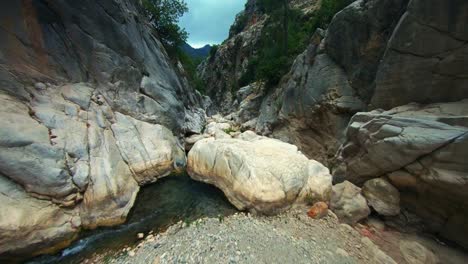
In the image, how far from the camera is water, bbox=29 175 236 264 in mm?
5969

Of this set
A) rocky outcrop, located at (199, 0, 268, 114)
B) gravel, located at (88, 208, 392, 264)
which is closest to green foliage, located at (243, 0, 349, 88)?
rocky outcrop, located at (199, 0, 268, 114)

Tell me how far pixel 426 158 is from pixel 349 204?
279 centimetres

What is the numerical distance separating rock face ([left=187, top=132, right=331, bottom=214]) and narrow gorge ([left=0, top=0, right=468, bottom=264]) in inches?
2.3

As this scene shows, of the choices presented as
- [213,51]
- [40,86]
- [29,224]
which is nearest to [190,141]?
[40,86]

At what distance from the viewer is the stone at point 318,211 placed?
22.6 feet

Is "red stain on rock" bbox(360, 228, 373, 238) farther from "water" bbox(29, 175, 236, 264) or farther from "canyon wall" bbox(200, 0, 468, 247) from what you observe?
"water" bbox(29, 175, 236, 264)

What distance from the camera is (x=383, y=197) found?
22.2 feet

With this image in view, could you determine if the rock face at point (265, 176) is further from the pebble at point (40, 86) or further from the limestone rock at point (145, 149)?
the pebble at point (40, 86)

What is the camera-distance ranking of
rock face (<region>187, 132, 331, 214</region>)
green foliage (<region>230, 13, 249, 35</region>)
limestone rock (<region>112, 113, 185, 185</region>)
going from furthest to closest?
green foliage (<region>230, 13, 249, 35</region>) → limestone rock (<region>112, 113, 185, 185</region>) → rock face (<region>187, 132, 331, 214</region>)

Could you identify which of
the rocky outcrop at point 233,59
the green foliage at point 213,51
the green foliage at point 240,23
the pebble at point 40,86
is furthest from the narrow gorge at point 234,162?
the green foliage at point 240,23

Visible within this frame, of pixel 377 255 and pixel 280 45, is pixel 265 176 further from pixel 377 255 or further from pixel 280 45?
pixel 280 45

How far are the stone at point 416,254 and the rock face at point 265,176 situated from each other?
8.55 feet

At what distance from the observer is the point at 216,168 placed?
9.20 meters

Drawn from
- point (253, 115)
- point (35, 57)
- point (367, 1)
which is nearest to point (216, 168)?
point (35, 57)
